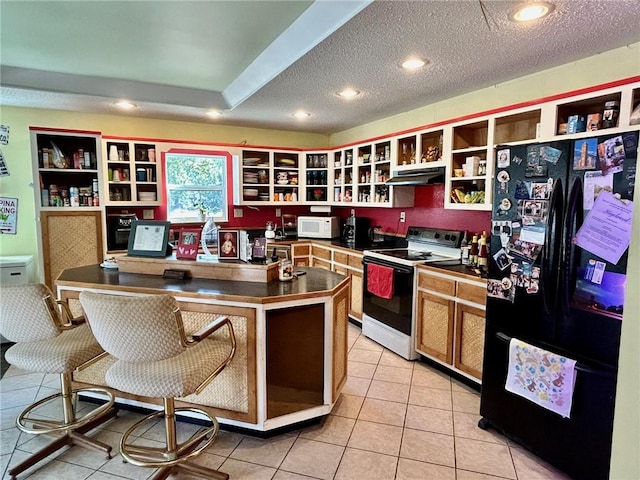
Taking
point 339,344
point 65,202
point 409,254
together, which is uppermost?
point 65,202

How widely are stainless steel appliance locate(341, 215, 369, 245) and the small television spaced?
2.48 metres

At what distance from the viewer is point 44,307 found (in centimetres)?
188

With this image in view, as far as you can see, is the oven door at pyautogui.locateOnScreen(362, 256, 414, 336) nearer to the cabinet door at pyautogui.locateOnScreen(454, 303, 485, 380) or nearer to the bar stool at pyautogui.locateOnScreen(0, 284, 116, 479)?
the cabinet door at pyautogui.locateOnScreen(454, 303, 485, 380)

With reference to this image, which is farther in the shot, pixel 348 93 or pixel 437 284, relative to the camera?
pixel 348 93

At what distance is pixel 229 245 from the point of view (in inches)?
103

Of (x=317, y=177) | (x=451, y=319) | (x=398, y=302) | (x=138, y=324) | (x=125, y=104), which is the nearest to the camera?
(x=138, y=324)

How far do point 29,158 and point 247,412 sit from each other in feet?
12.9

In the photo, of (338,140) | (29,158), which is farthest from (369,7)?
(29,158)

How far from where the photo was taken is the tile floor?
1974 millimetres

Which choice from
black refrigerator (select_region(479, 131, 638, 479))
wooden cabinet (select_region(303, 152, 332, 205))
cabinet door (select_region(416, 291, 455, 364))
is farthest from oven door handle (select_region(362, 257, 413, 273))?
wooden cabinet (select_region(303, 152, 332, 205))

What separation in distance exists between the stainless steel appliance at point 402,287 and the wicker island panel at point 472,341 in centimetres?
52

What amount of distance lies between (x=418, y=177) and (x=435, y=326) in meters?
1.40

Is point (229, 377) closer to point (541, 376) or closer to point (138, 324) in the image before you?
point (138, 324)

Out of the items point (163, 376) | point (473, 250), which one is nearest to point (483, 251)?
point (473, 250)
